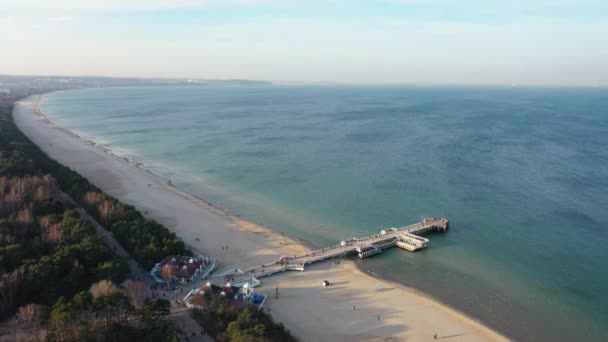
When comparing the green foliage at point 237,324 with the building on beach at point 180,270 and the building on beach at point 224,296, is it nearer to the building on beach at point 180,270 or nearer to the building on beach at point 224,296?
the building on beach at point 224,296

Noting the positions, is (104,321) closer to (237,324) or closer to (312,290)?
(237,324)

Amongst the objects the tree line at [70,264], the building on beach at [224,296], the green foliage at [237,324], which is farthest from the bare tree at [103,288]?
the green foliage at [237,324]

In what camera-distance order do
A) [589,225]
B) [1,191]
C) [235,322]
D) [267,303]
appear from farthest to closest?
[589,225], [1,191], [267,303], [235,322]

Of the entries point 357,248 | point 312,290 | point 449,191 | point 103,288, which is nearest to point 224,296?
point 312,290

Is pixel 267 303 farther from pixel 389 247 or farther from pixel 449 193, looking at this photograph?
pixel 449 193

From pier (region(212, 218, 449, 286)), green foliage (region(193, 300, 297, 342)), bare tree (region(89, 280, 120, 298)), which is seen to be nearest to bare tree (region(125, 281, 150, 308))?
bare tree (region(89, 280, 120, 298))

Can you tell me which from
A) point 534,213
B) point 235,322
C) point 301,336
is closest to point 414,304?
point 301,336

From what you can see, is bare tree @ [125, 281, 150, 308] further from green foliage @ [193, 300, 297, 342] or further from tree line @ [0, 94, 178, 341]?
green foliage @ [193, 300, 297, 342]
